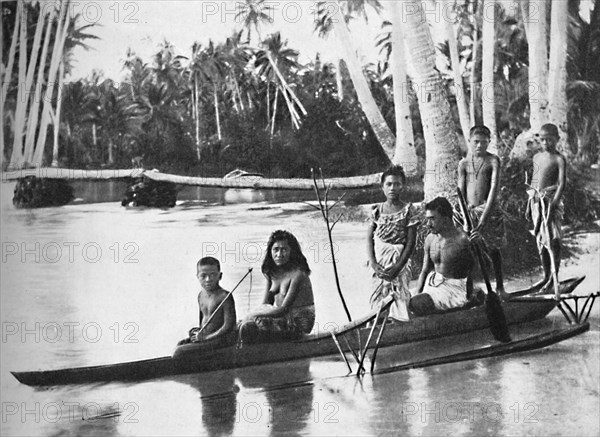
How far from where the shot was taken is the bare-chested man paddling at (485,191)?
4234 millimetres

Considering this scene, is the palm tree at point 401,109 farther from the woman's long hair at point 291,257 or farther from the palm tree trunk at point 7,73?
the palm tree trunk at point 7,73

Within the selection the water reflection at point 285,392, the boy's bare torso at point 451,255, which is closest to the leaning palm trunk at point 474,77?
the boy's bare torso at point 451,255

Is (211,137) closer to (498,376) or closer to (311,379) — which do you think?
(311,379)

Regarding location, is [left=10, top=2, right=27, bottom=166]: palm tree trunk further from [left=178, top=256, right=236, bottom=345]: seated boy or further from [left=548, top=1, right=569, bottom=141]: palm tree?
[left=548, top=1, right=569, bottom=141]: palm tree

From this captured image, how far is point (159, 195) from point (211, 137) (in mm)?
446

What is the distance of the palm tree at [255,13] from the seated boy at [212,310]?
52.0 inches

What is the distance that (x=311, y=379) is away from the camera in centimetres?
423

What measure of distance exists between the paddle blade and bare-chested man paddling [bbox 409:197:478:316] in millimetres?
124

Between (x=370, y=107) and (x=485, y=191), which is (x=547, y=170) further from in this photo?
(x=370, y=107)

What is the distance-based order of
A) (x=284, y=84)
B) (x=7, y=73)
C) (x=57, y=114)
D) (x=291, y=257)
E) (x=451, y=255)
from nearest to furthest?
(x=451, y=255)
(x=291, y=257)
(x=284, y=84)
(x=57, y=114)
(x=7, y=73)

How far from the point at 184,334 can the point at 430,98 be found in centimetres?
187

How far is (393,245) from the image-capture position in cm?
425

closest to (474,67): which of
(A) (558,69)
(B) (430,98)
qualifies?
(B) (430,98)

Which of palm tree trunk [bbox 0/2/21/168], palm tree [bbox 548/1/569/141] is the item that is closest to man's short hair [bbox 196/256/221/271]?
palm tree trunk [bbox 0/2/21/168]
